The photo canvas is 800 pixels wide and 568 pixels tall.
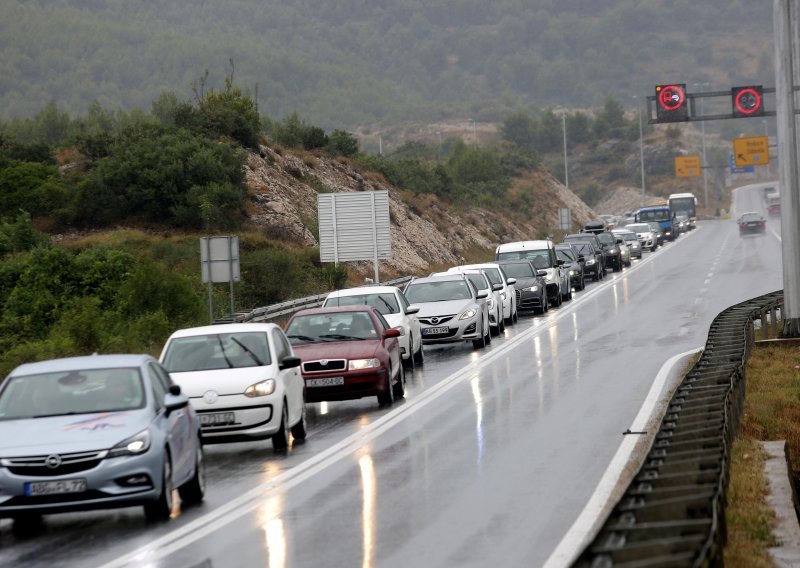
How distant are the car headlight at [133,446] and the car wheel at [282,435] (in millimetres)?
4498

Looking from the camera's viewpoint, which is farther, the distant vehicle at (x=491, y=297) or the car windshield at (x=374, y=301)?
the distant vehicle at (x=491, y=297)

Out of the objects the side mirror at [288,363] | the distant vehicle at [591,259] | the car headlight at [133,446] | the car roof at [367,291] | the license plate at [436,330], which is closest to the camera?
the car headlight at [133,446]

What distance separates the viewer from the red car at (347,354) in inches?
786

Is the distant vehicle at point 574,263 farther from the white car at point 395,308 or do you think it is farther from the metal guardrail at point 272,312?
the white car at point 395,308

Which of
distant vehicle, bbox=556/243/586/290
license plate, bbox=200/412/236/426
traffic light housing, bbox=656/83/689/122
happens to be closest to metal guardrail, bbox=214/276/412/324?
traffic light housing, bbox=656/83/689/122

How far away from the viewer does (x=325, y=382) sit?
2002 centimetres

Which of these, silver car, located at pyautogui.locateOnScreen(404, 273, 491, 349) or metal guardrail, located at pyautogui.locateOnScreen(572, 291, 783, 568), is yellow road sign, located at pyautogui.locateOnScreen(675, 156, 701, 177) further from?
metal guardrail, located at pyautogui.locateOnScreen(572, 291, 783, 568)

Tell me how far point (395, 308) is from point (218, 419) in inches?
419

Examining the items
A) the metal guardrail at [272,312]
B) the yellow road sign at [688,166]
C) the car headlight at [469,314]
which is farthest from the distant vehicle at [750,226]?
the car headlight at [469,314]

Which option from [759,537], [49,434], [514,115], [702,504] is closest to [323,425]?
[49,434]

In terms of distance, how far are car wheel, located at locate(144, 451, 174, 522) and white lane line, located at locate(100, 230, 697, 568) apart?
271mm

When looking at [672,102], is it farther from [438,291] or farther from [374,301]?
[374,301]

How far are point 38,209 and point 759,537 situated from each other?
47.7 metres

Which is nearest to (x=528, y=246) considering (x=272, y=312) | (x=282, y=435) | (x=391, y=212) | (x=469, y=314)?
(x=272, y=312)
